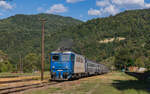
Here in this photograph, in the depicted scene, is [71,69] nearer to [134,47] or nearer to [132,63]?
[132,63]

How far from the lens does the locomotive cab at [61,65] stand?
98.3 feet

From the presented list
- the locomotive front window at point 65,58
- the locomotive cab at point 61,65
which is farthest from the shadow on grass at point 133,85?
the locomotive front window at point 65,58

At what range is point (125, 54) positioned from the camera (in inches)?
5531

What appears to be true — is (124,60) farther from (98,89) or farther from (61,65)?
(98,89)

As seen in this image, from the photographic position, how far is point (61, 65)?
30.4m

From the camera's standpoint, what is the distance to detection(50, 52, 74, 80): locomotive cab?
2995 centimetres

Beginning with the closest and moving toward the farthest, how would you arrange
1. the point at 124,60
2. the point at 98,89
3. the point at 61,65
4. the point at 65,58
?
the point at 98,89
the point at 61,65
the point at 65,58
the point at 124,60

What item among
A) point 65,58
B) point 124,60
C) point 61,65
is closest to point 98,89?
point 61,65

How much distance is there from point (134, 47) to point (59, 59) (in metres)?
145

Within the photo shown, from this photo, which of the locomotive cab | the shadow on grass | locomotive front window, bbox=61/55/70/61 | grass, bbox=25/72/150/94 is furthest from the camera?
locomotive front window, bbox=61/55/70/61

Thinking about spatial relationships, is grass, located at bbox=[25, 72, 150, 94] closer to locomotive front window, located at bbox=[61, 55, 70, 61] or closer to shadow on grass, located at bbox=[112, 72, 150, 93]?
shadow on grass, located at bbox=[112, 72, 150, 93]

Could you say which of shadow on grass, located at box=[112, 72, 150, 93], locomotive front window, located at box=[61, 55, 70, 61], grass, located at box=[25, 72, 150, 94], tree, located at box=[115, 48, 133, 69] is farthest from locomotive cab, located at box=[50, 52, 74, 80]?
tree, located at box=[115, 48, 133, 69]

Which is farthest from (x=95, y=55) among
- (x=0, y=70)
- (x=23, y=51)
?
(x=0, y=70)

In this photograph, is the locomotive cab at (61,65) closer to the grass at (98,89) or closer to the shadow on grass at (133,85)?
the grass at (98,89)
